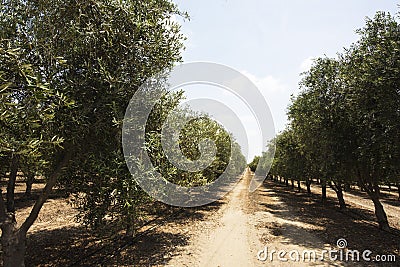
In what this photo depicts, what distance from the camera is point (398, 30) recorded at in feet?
42.6

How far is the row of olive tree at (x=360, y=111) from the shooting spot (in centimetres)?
1251

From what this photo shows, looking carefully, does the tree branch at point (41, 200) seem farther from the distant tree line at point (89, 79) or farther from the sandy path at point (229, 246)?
the sandy path at point (229, 246)

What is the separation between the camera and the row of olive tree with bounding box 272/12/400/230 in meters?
12.5

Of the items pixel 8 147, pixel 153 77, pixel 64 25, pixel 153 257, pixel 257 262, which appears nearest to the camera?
pixel 8 147

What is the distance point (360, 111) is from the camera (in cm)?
1413

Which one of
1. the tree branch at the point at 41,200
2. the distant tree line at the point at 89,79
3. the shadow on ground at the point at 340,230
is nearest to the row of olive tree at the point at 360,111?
the shadow on ground at the point at 340,230

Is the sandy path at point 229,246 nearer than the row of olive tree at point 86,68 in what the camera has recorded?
No

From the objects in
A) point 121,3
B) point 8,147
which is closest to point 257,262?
point 8,147

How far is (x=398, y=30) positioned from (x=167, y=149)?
12.9m

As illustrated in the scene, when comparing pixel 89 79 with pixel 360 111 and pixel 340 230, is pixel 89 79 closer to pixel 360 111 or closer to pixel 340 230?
pixel 360 111

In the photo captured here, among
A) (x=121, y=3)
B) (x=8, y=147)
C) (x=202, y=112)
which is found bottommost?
(x=8, y=147)

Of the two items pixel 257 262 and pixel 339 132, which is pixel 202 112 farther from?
pixel 257 262

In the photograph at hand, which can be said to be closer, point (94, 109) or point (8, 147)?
point (8, 147)

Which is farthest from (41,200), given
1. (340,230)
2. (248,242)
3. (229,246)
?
(340,230)
